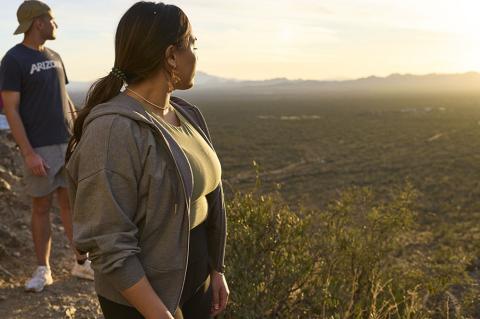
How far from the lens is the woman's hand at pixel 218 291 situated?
188 centimetres

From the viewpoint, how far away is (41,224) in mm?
3219

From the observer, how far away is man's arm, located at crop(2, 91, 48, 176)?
9.37 feet

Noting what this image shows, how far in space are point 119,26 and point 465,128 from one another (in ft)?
117

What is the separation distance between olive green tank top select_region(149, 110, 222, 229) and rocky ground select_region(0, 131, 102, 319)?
1989 millimetres

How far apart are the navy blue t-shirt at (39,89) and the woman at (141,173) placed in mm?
1597

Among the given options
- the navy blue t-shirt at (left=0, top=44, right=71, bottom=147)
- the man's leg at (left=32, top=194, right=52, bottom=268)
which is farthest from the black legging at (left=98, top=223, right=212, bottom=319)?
the man's leg at (left=32, top=194, right=52, bottom=268)

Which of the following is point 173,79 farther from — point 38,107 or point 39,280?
point 39,280

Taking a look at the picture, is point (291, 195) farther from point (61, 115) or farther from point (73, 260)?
point (61, 115)

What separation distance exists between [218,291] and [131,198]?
0.77 meters

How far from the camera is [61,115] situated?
312cm

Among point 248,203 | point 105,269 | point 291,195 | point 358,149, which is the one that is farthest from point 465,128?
point 105,269

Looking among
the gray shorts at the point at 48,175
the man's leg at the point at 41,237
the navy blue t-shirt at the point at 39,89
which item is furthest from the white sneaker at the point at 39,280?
the navy blue t-shirt at the point at 39,89

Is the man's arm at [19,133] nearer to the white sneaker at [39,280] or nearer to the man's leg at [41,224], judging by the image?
the man's leg at [41,224]

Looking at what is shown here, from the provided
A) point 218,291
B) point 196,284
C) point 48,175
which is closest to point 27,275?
point 48,175
